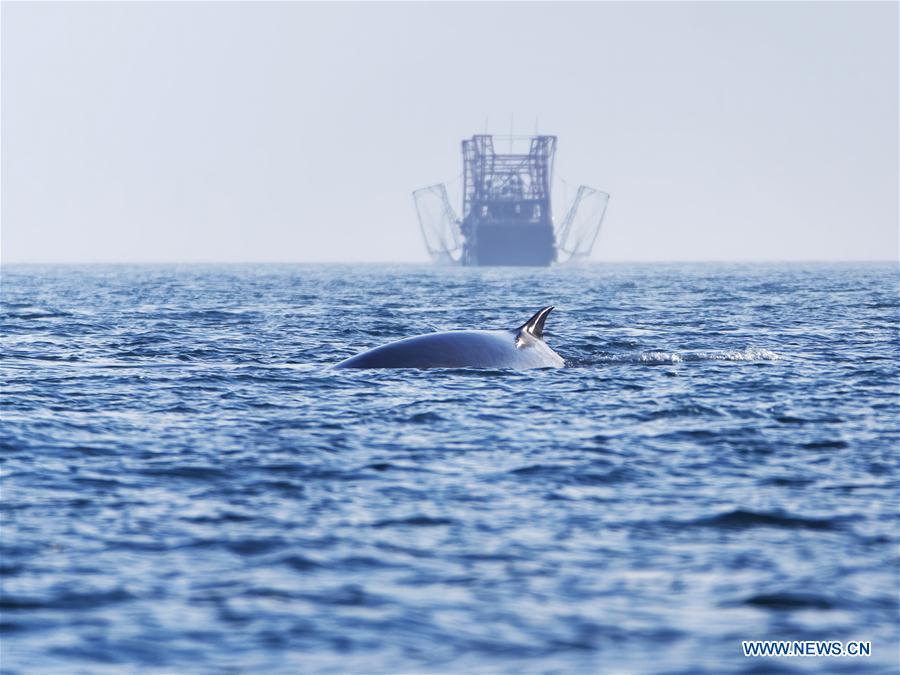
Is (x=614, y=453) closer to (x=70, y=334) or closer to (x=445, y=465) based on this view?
(x=445, y=465)

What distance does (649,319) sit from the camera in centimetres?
3925

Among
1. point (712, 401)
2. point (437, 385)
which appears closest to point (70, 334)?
point (437, 385)

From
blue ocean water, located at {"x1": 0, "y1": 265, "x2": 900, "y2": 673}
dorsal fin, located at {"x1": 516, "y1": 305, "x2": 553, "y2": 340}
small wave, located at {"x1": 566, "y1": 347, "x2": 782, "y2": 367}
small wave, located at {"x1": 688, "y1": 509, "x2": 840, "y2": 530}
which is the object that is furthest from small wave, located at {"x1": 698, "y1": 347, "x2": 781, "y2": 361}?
small wave, located at {"x1": 688, "y1": 509, "x2": 840, "y2": 530}

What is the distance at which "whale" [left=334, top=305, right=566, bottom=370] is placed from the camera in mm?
20562

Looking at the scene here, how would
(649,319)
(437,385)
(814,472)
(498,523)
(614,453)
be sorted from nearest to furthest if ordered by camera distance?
(498,523) → (814,472) → (614,453) → (437,385) → (649,319)

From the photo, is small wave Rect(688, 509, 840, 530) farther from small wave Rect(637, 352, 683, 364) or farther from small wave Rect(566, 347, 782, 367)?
small wave Rect(637, 352, 683, 364)

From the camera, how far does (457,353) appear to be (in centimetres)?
2056

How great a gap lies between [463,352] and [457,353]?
0.11m

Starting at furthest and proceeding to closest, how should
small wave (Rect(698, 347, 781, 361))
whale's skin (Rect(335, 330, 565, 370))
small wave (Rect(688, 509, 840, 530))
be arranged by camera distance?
small wave (Rect(698, 347, 781, 361))
whale's skin (Rect(335, 330, 565, 370))
small wave (Rect(688, 509, 840, 530))

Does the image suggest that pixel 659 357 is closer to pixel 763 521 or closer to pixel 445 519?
pixel 763 521

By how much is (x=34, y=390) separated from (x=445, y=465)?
852 cm

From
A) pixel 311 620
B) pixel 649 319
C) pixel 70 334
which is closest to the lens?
pixel 311 620

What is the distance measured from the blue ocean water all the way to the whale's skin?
1.53 feet

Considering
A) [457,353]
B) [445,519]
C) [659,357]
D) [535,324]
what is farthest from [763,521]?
[659,357]
